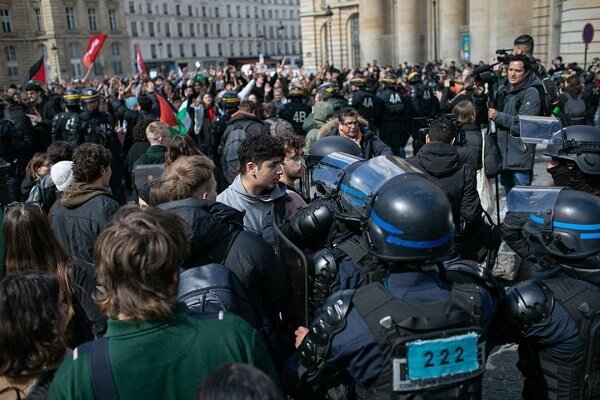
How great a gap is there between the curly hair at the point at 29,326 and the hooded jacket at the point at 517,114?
5.11 metres

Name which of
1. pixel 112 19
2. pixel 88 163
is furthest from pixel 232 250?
pixel 112 19

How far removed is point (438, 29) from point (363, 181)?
33.6 meters

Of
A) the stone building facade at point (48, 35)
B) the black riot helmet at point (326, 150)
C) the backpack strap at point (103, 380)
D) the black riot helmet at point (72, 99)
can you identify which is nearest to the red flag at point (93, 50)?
the black riot helmet at point (72, 99)

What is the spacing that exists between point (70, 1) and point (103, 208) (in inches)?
2869

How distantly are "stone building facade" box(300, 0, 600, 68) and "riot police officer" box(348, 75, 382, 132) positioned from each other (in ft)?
36.6

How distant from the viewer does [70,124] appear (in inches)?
324

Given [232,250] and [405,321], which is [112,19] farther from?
[405,321]

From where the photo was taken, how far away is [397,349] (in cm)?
199

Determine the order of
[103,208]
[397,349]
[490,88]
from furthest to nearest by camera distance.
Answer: [490,88] < [103,208] < [397,349]

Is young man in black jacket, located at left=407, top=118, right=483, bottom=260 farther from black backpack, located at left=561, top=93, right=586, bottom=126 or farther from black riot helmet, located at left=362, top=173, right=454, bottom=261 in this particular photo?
black backpack, located at left=561, top=93, right=586, bottom=126

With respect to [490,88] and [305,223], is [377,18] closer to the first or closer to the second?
[490,88]

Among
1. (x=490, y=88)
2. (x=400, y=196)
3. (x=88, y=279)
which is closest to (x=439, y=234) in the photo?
(x=400, y=196)

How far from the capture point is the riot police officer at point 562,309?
2381 millimetres

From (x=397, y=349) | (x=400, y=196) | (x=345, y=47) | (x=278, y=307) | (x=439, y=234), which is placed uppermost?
(x=345, y=47)
